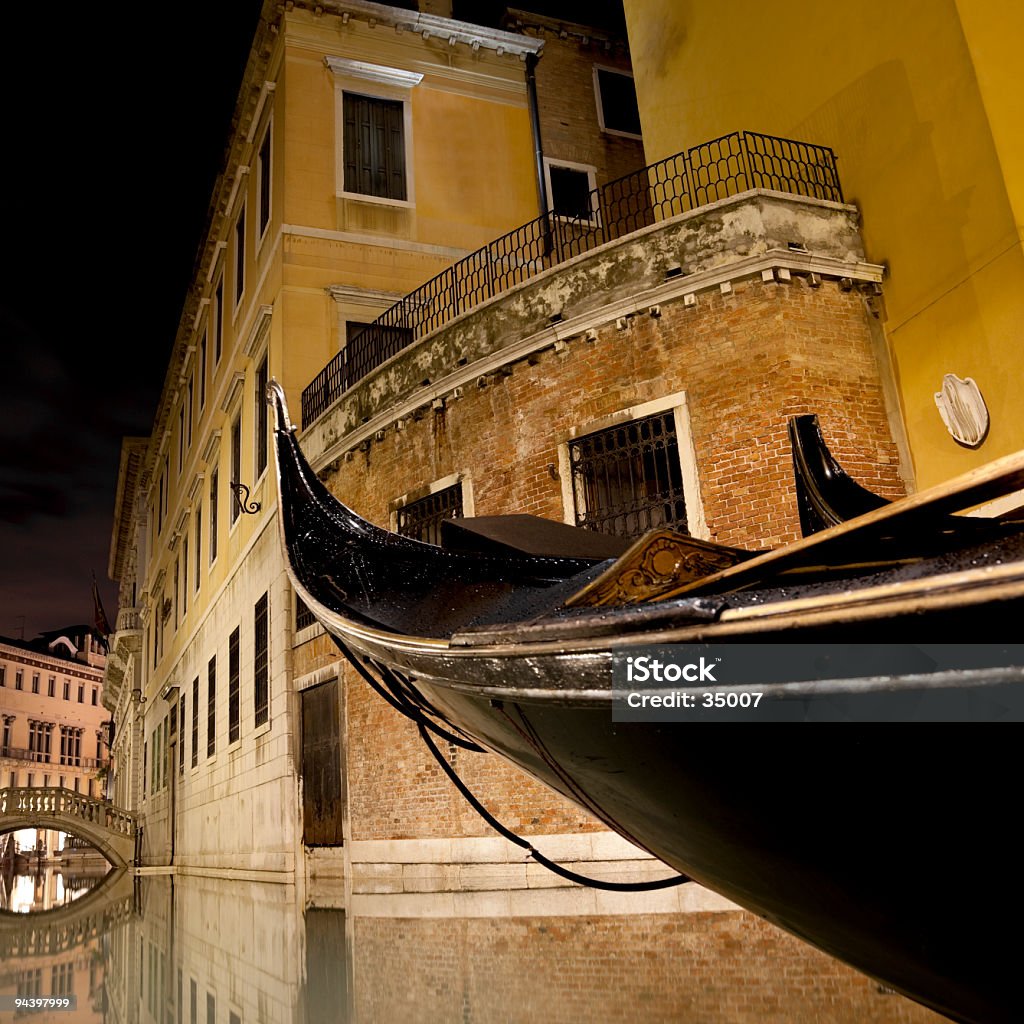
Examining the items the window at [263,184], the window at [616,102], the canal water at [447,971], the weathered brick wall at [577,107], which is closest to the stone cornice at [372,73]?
the window at [263,184]

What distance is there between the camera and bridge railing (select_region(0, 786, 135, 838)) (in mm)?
23141

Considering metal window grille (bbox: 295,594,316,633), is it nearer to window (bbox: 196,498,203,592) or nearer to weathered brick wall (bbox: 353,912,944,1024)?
weathered brick wall (bbox: 353,912,944,1024)

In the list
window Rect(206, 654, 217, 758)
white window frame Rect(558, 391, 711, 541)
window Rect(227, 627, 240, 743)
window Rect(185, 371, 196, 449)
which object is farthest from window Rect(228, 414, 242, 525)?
white window frame Rect(558, 391, 711, 541)

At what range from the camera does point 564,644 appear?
2.26 m

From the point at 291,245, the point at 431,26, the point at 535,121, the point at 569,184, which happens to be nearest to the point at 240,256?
the point at 291,245

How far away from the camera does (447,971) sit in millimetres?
5301

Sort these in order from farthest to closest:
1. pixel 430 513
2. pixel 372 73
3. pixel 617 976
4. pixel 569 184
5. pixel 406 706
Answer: pixel 569 184
pixel 372 73
pixel 430 513
pixel 617 976
pixel 406 706

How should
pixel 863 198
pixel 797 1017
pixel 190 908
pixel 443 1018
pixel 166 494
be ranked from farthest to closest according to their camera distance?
pixel 166 494 < pixel 190 908 < pixel 863 198 < pixel 443 1018 < pixel 797 1017

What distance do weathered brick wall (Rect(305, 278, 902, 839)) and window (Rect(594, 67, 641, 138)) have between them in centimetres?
1016

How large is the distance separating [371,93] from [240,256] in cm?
428

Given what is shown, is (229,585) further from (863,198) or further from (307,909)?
Result: (863,198)

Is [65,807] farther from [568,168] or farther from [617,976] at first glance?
[617,976]

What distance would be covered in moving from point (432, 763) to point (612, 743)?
7.37 m

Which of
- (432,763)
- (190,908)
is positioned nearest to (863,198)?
(432,763)
